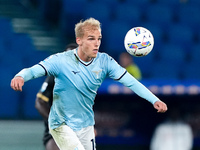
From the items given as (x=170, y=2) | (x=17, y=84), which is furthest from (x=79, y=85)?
(x=170, y=2)

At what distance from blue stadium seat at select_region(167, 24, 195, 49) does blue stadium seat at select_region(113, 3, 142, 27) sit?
2.36ft

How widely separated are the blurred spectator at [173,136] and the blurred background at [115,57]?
249 millimetres

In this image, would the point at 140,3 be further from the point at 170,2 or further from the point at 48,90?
the point at 48,90

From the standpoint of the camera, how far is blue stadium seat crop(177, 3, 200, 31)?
11570 millimetres

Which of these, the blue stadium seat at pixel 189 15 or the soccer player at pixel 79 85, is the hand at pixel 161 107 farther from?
the blue stadium seat at pixel 189 15

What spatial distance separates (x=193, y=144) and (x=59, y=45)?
3.63 m

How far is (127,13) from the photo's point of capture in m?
11.2

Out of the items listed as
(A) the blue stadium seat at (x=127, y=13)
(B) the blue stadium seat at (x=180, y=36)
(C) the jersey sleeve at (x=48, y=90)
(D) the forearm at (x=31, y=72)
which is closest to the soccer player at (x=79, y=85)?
(D) the forearm at (x=31, y=72)

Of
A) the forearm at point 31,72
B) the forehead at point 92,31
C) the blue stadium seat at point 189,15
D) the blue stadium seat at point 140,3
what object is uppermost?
Answer: the blue stadium seat at point 140,3

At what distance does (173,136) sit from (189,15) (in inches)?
150

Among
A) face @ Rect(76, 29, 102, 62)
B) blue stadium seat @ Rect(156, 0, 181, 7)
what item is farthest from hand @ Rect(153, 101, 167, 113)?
blue stadium seat @ Rect(156, 0, 181, 7)

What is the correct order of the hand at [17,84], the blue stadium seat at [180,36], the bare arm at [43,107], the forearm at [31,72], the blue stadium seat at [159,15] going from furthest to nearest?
the blue stadium seat at [159,15]
the blue stadium seat at [180,36]
the bare arm at [43,107]
the forearm at [31,72]
the hand at [17,84]

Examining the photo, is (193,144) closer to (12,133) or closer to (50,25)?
(12,133)

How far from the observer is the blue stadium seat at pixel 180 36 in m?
11.1
